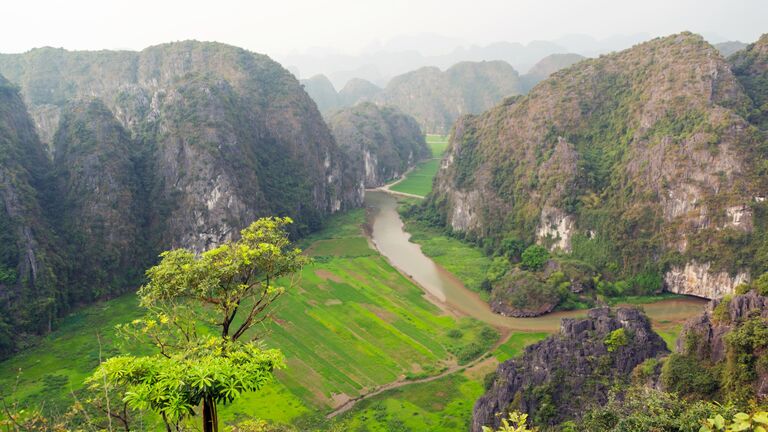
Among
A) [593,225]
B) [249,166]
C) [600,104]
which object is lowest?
[593,225]

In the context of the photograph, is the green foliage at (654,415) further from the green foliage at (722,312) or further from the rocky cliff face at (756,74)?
the rocky cliff face at (756,74)

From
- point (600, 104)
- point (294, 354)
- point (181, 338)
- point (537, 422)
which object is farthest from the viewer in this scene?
point (600, 104)

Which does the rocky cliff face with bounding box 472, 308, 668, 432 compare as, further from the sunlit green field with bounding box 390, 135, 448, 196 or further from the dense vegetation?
the sunlit green field with bounding box 390, 135, 448, 196

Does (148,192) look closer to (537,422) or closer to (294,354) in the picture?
(294,354)

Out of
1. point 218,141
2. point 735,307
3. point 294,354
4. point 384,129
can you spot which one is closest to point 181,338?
point 735,307

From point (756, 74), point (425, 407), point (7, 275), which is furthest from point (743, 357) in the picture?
point (7, 275)

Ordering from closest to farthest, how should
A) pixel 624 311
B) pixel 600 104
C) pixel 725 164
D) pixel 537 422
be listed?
pixel 537 422
pixel 624 311
pixel 725 164
pixel 600 104
